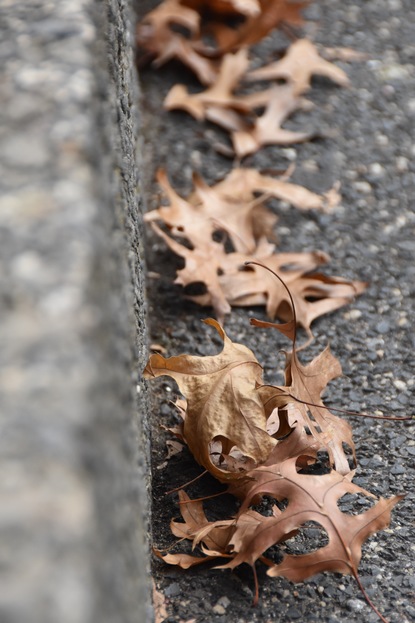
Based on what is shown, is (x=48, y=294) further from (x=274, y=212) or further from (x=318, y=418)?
(x=274, y=212)

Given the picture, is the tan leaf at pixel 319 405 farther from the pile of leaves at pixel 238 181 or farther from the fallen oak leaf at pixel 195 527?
the pile of leaves at pixel 238 181

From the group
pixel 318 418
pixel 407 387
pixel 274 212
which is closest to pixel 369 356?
pixel 407 387

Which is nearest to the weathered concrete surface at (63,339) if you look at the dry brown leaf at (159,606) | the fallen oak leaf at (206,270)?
the dry brown leaf at (159,606)

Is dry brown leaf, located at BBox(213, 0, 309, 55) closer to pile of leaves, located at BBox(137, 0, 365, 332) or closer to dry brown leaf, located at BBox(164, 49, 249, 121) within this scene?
pile of leaves, located at BBox(137, 0, 365, 332)

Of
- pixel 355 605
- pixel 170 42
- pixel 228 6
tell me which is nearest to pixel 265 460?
pixel 355 605

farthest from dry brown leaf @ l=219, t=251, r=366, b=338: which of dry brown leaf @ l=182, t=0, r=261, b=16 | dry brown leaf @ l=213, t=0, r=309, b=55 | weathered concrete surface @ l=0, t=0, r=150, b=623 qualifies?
dry brown leaf @ l=182, t=0, r=261, b=16

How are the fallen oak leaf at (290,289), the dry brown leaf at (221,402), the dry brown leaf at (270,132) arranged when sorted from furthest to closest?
the dry brown leaf at (270,132)
the fallen oak leaf at (290,289)
the dry brown leaf at (221,402)
